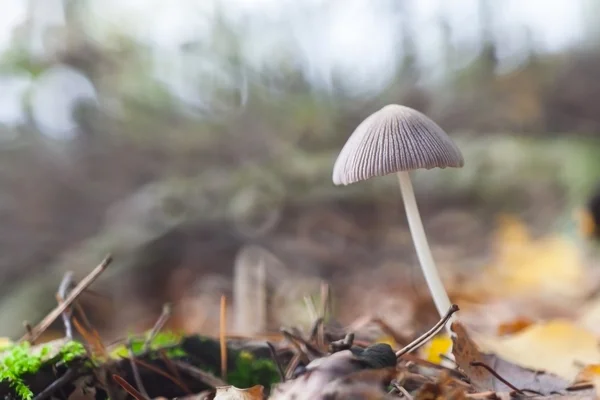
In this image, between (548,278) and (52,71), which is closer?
(548,278)

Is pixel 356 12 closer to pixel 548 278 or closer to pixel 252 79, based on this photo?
pixel 252 79

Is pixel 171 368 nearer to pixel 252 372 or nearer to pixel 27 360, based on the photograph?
pixel 252 372

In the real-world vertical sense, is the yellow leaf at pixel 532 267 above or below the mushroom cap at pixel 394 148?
below

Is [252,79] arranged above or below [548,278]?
above

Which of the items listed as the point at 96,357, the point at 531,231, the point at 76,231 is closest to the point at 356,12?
the point at 531,231

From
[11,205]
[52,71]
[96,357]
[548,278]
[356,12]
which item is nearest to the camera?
[96,357]

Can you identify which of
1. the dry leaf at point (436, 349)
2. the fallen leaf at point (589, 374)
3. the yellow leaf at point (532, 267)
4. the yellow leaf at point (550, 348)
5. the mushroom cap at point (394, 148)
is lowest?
the yellow leaf at point (532, 267)

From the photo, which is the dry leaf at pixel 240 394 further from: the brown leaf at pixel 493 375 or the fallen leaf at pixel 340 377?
the brown leaf at pixel 493 375

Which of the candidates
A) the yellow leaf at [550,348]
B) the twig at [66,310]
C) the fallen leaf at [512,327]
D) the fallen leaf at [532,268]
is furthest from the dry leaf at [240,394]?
the fallen leaf at [532,268]
